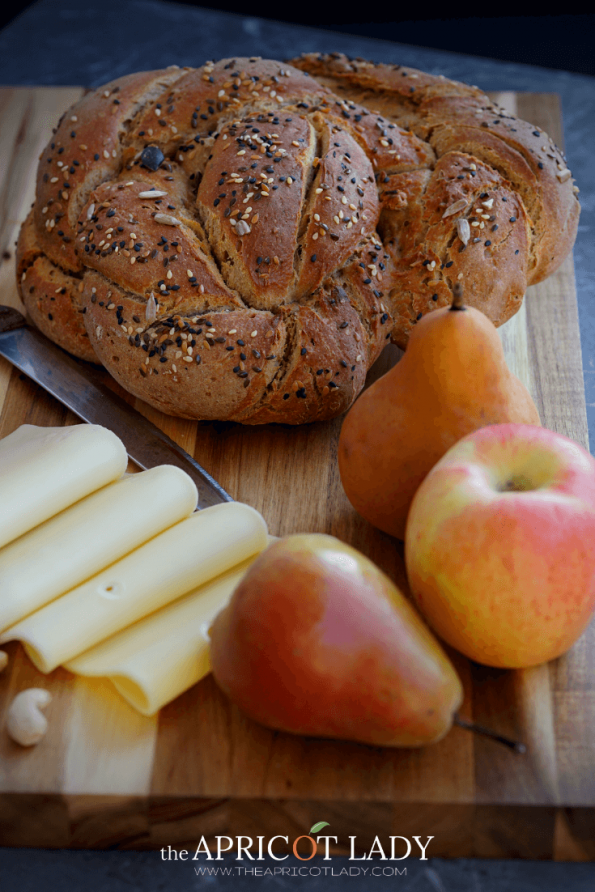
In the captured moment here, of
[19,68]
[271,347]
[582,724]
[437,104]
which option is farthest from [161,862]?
[19,68]

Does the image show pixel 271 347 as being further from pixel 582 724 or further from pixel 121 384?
pixel 582 724

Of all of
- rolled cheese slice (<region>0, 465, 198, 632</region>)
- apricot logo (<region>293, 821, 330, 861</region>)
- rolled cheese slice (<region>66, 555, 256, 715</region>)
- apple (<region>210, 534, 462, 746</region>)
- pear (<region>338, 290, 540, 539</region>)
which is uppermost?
Answer: pear (<region>338, 290, 540, 539</region>)

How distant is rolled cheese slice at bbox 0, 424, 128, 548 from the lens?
1372mm

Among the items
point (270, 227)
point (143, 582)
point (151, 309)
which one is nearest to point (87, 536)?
point (143, 582)

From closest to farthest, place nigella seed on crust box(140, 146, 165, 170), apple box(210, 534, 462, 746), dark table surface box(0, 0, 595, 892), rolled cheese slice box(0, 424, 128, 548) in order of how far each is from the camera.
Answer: apple box(210, 534, 462, 746) < rolled cheese slice box(0, 424, 128, 548) < nigella seed on crust box(140, 146, 165, 170) < dark table surface box(0, 0, 595, 892)

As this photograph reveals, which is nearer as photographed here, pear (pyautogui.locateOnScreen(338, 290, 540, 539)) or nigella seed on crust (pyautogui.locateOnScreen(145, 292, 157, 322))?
pear (pyautogui.locateOnScreen(338, 290, 540, 539))

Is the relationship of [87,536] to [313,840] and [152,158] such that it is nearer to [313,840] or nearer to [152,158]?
[313,840]

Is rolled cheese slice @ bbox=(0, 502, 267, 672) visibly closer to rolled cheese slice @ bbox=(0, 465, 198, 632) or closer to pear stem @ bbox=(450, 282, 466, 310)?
rolled cheese slice @ bbox=(0, 465, 198, 632)

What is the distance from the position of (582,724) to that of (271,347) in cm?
74

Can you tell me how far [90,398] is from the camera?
1.71 meters

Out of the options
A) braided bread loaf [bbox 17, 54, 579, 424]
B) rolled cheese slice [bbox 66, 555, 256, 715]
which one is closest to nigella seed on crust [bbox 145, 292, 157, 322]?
braided bread loaf [bbox 17, 54, 579, 424]

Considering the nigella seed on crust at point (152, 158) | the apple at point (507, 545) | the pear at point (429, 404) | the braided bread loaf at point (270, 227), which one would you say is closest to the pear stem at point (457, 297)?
the pear at point (429, 404)

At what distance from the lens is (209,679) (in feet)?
4.19

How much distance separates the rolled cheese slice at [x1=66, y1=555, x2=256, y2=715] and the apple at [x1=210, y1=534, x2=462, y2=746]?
11 centimetres
